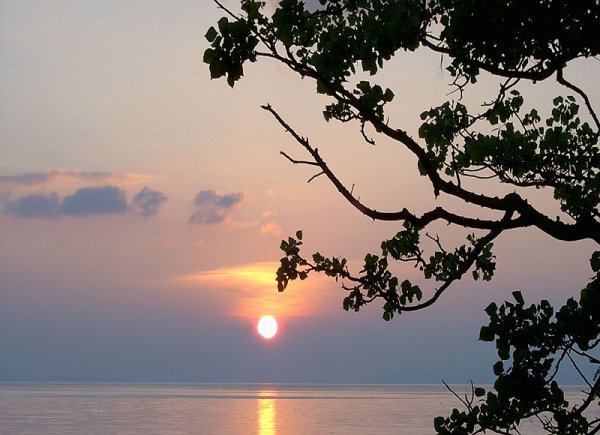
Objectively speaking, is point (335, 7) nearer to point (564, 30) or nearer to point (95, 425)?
point (564, 30)

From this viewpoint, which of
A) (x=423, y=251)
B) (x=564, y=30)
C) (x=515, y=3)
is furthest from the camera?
(x=423, y=251)

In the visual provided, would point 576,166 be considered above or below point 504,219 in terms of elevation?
→ above

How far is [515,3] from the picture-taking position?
797 cm

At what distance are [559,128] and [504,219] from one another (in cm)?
456

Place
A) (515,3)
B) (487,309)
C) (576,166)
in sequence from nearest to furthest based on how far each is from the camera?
1. (515,3)
2. (487,309)
3. (576,166)

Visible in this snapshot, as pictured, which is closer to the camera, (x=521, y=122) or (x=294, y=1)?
(x=294, y=1)

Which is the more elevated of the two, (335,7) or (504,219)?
(335,7)

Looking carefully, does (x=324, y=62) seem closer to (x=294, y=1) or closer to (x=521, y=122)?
(x=294, y=1)

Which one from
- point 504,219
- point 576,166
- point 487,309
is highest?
point 576,166

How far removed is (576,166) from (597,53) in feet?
9.96

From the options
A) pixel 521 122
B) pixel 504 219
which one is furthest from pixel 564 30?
pixel 521 122

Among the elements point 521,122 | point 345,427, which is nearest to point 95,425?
point 345,427

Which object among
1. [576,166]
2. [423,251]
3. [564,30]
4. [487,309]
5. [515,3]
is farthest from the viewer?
[576,166]

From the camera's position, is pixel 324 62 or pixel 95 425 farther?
pixel 95 425
